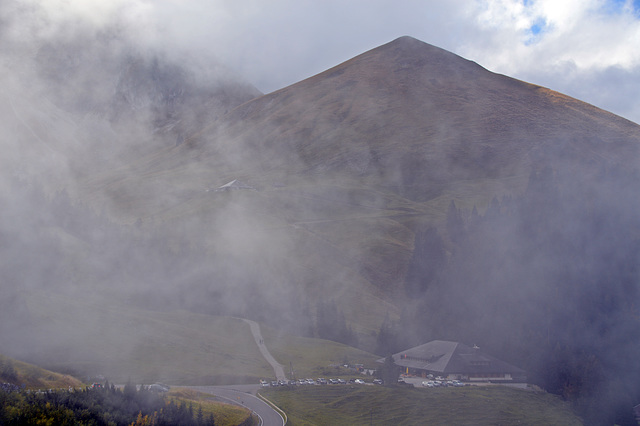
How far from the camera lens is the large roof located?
69375 mm

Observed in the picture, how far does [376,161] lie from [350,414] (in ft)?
434

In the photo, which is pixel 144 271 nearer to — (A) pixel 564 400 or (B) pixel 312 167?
(A) pixel 564 400

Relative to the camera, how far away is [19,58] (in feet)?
573

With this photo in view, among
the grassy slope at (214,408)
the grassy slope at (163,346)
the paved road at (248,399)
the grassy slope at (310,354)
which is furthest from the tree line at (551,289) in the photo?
the grassy slope at (214,408)

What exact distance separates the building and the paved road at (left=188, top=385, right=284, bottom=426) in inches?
932

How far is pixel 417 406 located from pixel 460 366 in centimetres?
1653

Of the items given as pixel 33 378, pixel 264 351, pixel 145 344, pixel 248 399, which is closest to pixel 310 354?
pixel 264 351

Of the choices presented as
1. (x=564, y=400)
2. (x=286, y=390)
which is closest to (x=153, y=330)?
(x=286, y=390)

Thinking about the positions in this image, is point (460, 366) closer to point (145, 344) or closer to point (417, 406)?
point (417, 406)

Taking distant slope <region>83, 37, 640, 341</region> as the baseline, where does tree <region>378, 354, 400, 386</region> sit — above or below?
below

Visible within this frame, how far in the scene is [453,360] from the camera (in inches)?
2781

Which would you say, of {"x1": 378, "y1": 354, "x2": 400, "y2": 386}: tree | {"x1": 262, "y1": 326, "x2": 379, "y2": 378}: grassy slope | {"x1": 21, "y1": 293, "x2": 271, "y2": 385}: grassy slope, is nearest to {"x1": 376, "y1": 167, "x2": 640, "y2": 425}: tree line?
{"x1": 262, "y1": 326, "x2": 379, "y2": 378}: grassy slope

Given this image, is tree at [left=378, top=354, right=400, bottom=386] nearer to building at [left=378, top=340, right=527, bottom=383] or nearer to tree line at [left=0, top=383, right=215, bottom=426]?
building at [left=378, top=340, right=527, bottom=383]

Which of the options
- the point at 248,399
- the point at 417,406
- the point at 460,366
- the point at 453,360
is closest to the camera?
the point at 248,399
